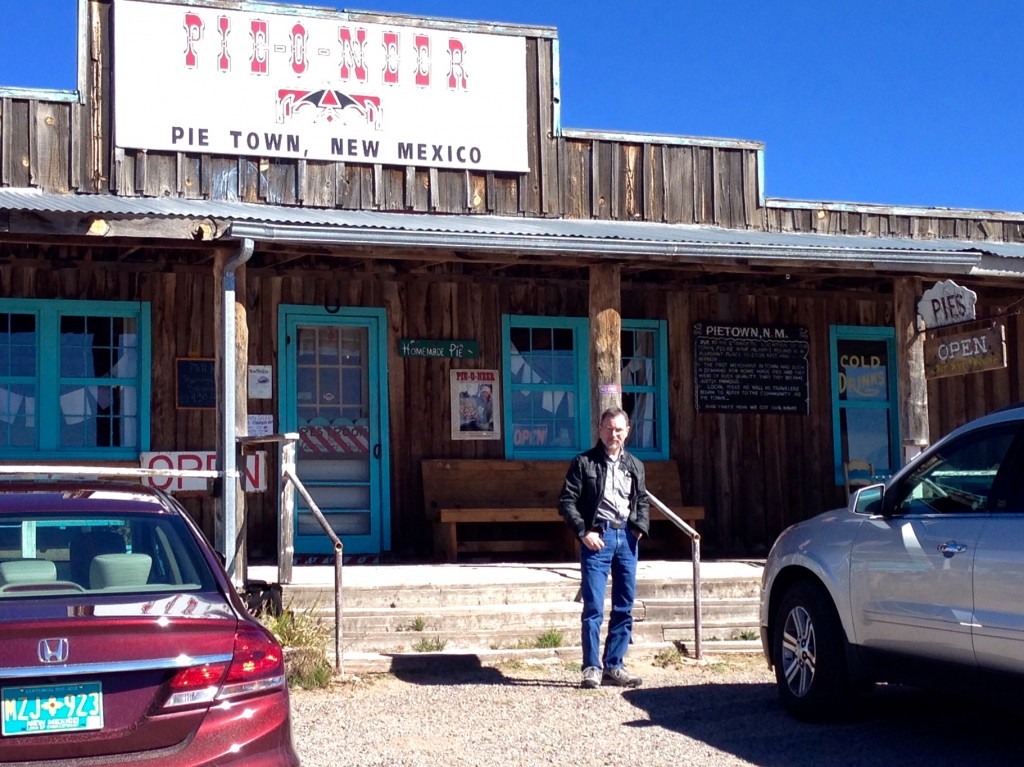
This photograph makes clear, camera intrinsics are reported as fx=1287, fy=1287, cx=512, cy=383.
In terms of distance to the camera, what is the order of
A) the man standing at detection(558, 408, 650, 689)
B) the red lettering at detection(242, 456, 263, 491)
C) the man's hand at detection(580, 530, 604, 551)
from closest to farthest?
the man's hand at detection(580, 530, 604, 551)
the man standing at detection(558, 408, 650, 689)
the red lettering at detection(242, 456, 263, 491)

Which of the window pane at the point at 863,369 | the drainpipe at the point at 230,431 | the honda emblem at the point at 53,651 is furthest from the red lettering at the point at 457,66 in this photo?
the honda emblem at the point at 53,651

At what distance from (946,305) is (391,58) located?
230 inches

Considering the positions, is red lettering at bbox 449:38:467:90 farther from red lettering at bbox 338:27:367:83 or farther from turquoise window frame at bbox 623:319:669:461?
turquoise window frame at bbox 623:319:669:461

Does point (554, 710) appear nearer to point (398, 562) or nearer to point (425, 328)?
point (398, 562)

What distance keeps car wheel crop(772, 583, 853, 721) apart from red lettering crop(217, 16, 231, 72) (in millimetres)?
7694

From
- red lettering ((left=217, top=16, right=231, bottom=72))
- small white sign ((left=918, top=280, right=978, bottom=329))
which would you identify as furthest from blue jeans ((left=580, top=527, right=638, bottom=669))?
red lettering ((left=217, top=16, right=231, bottom=72))

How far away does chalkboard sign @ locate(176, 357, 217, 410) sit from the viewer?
11.8 metres

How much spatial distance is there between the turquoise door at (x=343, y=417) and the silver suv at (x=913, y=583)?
18.3 ft

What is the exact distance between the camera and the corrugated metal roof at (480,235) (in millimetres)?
9125

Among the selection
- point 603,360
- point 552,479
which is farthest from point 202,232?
point 552,479

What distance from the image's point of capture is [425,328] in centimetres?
1259

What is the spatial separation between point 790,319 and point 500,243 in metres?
5.04

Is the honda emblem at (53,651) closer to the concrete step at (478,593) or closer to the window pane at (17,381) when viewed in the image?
the concrete step at (478,593)

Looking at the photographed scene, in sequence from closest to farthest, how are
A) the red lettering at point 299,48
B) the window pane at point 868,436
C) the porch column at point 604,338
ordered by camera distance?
the porch column at point 604,338 → the red lettering at point 299,48 → the window pane at point 868,436
